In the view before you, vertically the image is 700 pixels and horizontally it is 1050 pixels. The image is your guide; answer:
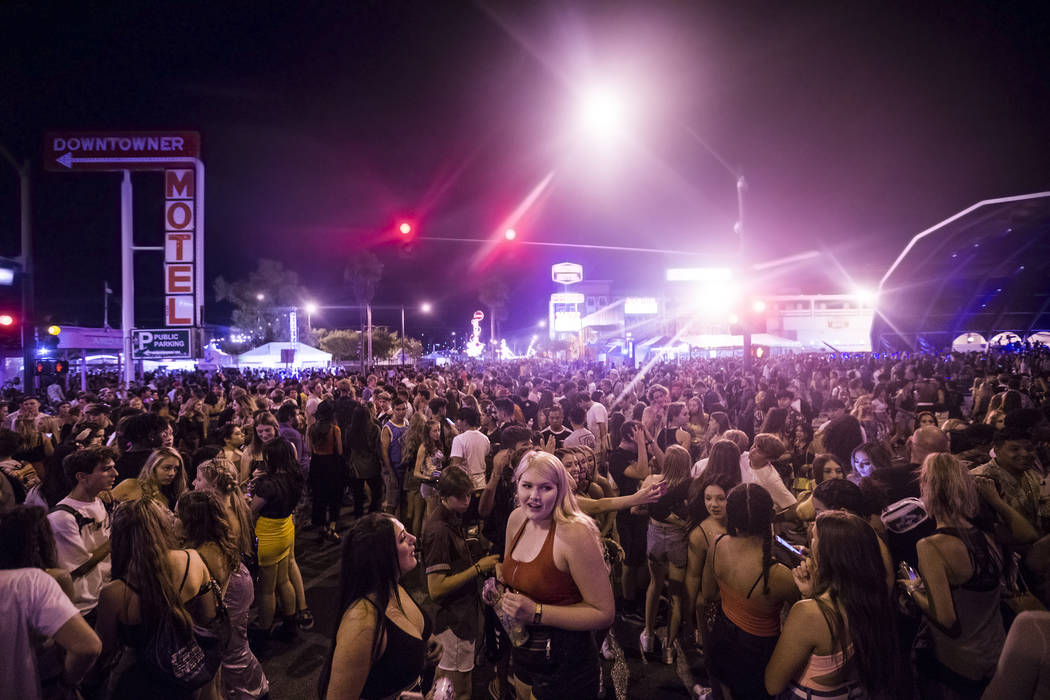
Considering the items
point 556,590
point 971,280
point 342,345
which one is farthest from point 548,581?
point 342,345

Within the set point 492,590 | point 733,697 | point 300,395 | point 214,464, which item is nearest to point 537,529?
point 492,590

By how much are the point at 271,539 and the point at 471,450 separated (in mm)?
2319

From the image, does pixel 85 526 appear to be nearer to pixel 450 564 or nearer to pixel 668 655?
pixel 450 564

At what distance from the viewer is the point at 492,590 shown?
2688 mm

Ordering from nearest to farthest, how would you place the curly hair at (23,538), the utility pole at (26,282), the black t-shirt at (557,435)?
the curly hair at (23,538) < the black t-shirt at (557,435) < the utility pole at (26,282)

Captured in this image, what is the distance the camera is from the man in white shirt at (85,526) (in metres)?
3.63

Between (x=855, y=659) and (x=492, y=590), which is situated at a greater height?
(x=492, y=590)

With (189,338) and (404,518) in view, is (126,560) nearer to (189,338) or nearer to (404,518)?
(404,518)

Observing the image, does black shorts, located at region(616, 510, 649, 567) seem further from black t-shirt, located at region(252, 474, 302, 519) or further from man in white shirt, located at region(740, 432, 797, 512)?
black t-shirt, located at region(252, 474, 302, 519)

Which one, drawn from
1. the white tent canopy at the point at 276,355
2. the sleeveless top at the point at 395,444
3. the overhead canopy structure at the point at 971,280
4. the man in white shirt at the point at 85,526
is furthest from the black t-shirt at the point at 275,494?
the white tent canopy at the point at 276,355

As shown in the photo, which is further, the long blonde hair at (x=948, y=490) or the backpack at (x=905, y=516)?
the backpack at (x=905, y=516)

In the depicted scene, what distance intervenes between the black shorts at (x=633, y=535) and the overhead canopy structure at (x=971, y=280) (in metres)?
19.3

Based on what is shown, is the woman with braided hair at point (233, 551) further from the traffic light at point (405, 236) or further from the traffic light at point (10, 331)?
the traffic light at point (10, 331)

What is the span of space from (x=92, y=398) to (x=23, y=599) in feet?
35.8
